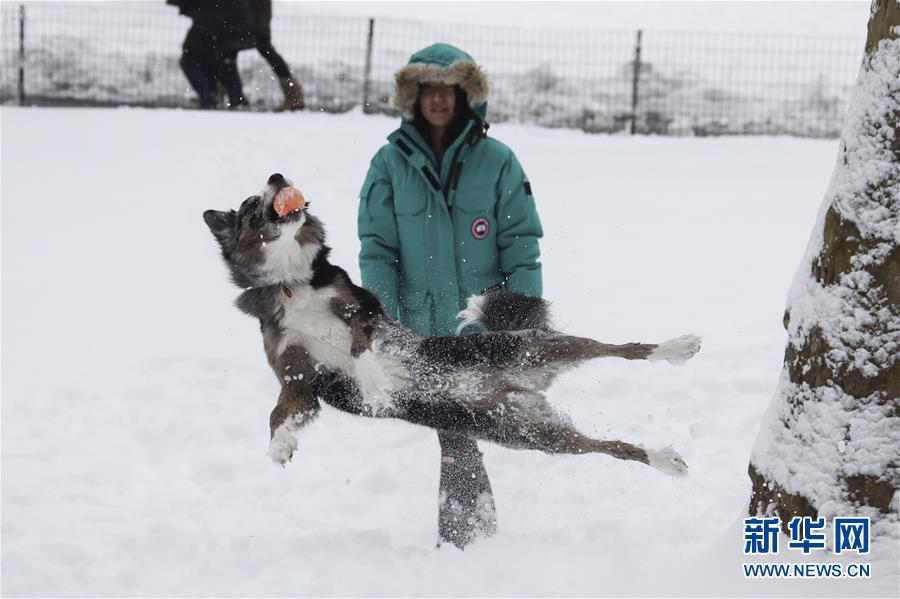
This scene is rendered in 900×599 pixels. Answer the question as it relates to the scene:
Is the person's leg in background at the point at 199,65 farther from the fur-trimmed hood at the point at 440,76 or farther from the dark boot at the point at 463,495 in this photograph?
the dark boot at the point at 463,495

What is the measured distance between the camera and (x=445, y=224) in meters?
4.70

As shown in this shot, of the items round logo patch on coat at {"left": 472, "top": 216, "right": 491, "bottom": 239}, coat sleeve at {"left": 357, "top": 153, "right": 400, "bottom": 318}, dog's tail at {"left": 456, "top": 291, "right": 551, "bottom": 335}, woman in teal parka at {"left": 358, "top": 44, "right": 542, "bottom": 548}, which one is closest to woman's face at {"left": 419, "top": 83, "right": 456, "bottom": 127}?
woman in teal parka at {"left": 358, "top": 44, "right": 542, "bottom": 548}

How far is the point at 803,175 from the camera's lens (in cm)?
1155

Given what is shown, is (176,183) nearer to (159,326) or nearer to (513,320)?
(159,326)

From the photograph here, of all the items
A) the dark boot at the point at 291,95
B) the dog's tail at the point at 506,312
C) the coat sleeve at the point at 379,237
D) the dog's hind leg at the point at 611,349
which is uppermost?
the dark boot at the point at 291,95

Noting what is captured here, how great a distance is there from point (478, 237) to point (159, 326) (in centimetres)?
418

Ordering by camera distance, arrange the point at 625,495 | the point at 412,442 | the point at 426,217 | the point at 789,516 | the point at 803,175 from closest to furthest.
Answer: the point at 789,516 → the point at 426,217 → the point at 625,495 → the point at 412,442 → the point at 803,175

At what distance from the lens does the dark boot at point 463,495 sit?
483 cm

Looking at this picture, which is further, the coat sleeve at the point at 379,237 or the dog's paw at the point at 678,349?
the coat sleeve at the point at 379,237

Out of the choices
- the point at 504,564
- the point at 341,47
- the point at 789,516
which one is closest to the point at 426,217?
the point at 504,564

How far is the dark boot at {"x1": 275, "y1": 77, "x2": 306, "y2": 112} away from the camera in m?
13.0

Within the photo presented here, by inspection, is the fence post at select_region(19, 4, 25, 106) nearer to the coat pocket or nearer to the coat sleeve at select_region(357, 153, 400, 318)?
the coat sleeve at select_region(357, 153, 400, 318)

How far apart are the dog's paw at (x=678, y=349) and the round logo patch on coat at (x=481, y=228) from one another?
3.14 ft

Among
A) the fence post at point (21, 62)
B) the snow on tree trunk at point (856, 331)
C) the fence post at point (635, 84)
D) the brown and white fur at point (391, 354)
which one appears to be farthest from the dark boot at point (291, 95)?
the snow on tree trunk at point (856, 331)
